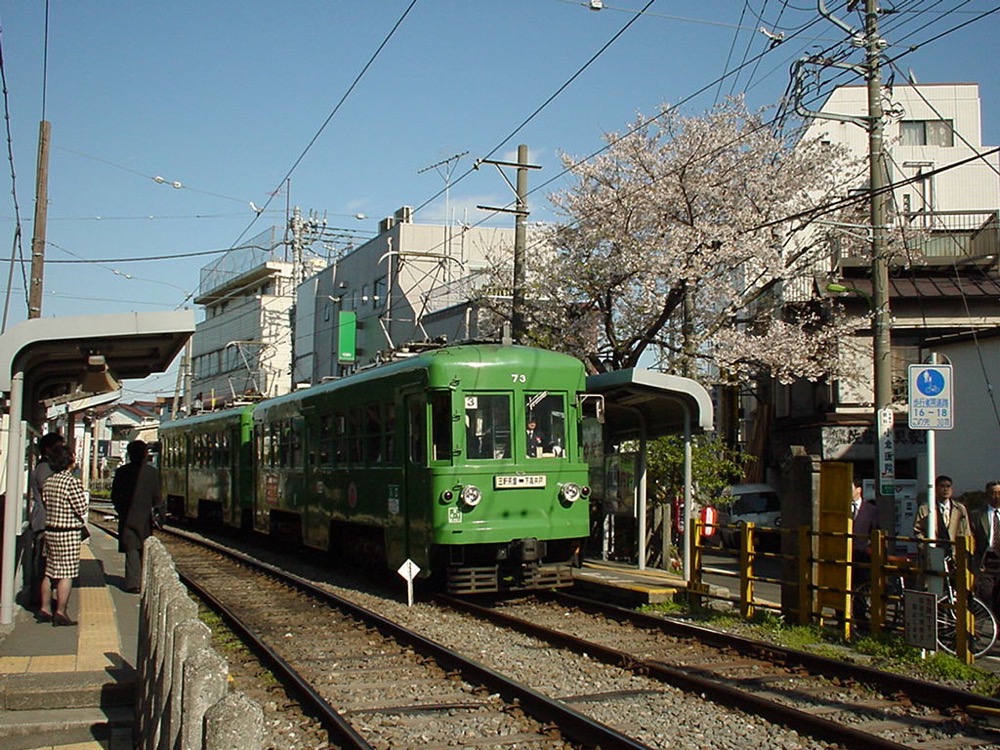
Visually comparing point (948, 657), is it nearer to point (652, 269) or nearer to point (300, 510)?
point (300, 510)

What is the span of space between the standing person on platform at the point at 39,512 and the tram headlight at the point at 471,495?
13.6 ft

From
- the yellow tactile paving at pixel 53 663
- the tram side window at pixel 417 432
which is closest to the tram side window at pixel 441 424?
the tram side window at pixel 417 432

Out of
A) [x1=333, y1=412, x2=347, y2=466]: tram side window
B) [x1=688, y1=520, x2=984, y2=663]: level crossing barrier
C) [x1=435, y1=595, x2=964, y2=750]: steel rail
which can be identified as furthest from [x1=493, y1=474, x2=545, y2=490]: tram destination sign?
[x1=333, y1=412, x2=347, y2=466]: tram side window

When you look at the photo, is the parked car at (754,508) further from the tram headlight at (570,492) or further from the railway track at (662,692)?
→ the railway track at (662,692)

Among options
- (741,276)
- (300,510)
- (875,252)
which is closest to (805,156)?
(741,276)

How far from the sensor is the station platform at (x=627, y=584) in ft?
40.6

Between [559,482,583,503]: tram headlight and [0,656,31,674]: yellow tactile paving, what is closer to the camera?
[0,656,31,674]: yellow tactile paving

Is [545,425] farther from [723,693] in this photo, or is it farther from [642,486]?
[723,693]

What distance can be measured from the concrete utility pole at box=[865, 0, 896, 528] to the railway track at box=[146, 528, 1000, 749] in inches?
179

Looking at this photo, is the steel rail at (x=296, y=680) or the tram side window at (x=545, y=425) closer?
the steel rail at (x=296, y=680)

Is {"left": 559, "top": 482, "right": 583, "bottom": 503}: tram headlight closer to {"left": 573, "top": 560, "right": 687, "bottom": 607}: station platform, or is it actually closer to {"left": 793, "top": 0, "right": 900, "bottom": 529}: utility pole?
{"left": 573, "top": 560, "right": 687, "bottom": 607}: station platform

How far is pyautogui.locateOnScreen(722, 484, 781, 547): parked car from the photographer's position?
26203 mm

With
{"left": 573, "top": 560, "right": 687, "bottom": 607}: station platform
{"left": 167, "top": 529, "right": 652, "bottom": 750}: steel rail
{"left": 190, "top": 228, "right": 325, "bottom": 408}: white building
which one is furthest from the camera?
{"left": 190, "top": 228, "right": 325, "bottom": 408}: white building

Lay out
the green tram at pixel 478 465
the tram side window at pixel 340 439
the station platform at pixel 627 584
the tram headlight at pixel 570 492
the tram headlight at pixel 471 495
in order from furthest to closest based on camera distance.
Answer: the tram side window at pixel 340 439 < the tram headlight at pixel 570 492 < the station platform at pixel 627 584 < the green tram at pixel 478 465 < the tram headlight at pixel 471 495
